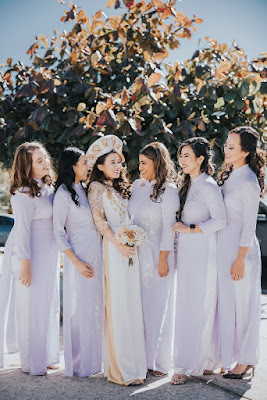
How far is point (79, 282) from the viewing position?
14.4ft

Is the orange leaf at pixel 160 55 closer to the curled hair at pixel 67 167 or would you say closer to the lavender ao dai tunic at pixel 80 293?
the curled hair at pixel 67 167

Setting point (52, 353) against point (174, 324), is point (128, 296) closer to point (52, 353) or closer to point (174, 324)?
point (174, 324)

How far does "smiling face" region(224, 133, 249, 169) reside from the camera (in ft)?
14.6

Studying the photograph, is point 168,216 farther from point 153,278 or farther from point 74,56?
point 74,56

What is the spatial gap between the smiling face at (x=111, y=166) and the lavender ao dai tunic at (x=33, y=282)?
515 millimetres

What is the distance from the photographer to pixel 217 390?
4051 millimetres

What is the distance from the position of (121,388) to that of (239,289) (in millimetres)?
1202

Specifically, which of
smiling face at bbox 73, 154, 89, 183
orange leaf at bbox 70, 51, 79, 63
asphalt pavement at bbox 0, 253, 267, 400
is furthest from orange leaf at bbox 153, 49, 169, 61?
asphalt pavement at bbox 0, 253, 267, 400

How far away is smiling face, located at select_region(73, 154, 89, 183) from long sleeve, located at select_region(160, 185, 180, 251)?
0.73 metres

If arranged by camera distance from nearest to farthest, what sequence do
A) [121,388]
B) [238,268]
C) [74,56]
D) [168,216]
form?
1. [121,388]
2. [238,268]
3. [168,216]
4. [74,56]

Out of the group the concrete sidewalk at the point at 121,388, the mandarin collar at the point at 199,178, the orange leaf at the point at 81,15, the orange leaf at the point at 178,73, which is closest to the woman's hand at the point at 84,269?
the concrete sidewalk at the point at 121,388

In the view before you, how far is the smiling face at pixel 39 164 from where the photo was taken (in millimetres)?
4500

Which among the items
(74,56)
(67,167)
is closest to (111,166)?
(67,167)

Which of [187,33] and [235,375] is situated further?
[187,33]
